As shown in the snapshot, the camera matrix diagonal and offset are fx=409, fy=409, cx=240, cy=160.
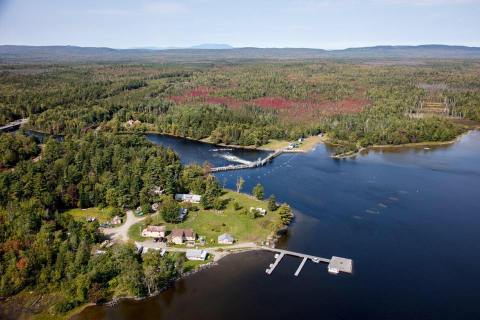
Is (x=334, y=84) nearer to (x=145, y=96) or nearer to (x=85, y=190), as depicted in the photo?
(x=145, y=96)

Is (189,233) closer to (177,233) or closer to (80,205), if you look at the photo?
(177,233)

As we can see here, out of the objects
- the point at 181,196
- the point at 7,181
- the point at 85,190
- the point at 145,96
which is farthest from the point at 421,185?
the point at 145,96

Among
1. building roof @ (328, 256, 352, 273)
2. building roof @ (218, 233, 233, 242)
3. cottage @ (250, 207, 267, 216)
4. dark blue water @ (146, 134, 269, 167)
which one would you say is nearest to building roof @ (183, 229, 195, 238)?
building roof @ (218, 233, 233, 242)


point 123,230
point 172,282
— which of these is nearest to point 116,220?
point 123,230

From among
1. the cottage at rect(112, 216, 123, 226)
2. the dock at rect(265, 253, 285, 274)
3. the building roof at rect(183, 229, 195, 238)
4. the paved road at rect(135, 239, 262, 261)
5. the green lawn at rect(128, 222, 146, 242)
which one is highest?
the building roof at rect(183, 229, 195, 238)

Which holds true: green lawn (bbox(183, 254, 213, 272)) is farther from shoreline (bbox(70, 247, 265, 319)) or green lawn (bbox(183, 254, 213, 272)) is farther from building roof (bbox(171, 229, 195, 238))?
building roof (bbox(171, 229, 195, 238))

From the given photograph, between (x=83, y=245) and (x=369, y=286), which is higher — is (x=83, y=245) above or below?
above
